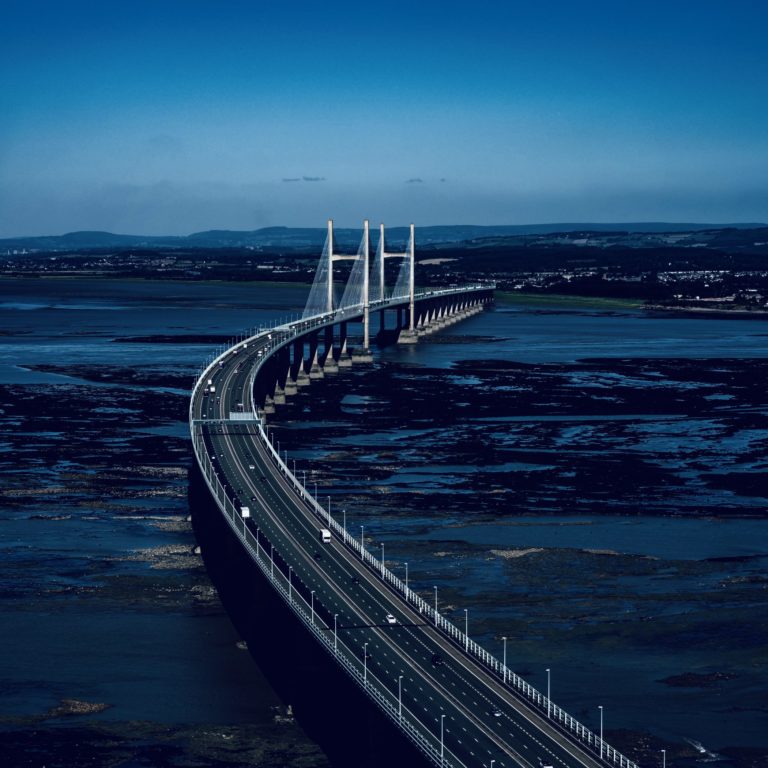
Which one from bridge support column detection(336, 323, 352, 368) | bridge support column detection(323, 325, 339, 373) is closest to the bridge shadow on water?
bridge support column detection(323, 325, 339, 373)

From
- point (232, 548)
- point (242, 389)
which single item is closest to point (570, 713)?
point (232, 548)

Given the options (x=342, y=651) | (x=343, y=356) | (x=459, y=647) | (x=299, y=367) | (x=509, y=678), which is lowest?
(x=509, y=678)

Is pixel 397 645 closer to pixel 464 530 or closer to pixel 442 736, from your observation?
pixel 442 736

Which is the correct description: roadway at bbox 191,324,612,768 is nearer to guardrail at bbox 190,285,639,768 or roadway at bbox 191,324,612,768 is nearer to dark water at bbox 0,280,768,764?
guardrail at bbox 190,285,639,768

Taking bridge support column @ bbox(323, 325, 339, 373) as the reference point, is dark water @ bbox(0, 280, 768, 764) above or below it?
below

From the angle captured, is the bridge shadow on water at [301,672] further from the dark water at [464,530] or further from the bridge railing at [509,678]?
the bridge railing at [509,678]

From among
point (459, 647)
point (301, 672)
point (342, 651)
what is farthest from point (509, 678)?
point (301, 672)

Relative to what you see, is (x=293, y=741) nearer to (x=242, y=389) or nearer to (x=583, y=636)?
(x=583, y=636)

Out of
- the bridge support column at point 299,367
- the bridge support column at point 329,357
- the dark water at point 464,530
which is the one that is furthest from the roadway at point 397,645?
the bridge support column at point 329,357
